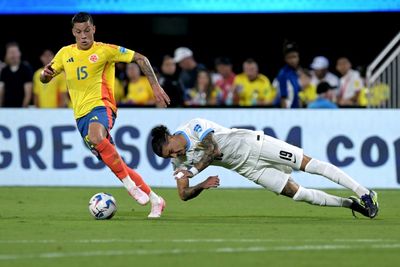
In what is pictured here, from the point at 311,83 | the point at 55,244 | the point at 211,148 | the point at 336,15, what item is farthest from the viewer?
the point at 336,15

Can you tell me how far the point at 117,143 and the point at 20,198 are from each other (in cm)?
273

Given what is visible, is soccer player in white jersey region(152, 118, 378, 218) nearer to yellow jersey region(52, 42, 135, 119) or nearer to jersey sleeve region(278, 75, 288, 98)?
yellow jersey region(52, 42, 135, 119)

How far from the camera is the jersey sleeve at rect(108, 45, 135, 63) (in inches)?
512

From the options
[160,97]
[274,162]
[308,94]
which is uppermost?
[160,97]

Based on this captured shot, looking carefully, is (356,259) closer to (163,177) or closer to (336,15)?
(163,177)

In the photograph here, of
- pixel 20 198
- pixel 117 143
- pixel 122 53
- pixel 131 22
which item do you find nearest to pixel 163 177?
pixel 117 143

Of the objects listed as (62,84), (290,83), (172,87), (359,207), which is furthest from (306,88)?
(359,207)

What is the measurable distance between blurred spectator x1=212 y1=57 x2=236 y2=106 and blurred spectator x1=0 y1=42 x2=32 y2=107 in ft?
11.0

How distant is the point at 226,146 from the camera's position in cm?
1275

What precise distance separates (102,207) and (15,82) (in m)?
8.85

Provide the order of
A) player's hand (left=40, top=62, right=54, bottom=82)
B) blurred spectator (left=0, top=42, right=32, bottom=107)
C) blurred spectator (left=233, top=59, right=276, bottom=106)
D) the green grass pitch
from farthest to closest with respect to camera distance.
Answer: blurred spectator (left=233, top=59, right=276, bottom=106) → blurred spectator (left=0, top=42, right=32, bottom=107) → player's hand (left=40, top=62, right=54, bottom=82) → the green grass pitch

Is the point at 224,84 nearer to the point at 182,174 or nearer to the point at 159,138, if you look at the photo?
the point at 159,138

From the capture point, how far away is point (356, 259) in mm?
9039

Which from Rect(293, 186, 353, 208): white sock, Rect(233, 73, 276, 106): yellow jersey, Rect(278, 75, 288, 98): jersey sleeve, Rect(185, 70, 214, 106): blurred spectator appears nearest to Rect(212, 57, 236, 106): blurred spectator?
Rect(185, 70, 214, 106): blurred spectator
